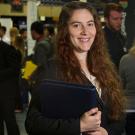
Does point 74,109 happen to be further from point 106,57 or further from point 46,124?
point 106,57

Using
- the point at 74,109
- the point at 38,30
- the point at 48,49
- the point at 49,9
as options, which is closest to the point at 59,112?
the point at 74,109

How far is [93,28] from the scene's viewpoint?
291cm

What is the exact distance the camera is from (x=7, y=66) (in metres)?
6.36

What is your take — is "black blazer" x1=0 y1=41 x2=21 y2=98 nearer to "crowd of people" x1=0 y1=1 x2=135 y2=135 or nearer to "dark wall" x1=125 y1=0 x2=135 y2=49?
"dark wall" x1=125 y1=0 x2=135 y2=49

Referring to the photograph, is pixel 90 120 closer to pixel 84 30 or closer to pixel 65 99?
pixel 65 99

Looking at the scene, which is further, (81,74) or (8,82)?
(8,82)

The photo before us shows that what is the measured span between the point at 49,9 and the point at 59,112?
942 inches

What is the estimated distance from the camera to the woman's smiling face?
285cm

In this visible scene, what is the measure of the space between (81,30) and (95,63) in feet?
0.89

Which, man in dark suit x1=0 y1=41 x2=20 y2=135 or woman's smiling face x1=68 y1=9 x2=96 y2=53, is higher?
woman's smiling face x1=68 y1=9 x2=96 y2=53

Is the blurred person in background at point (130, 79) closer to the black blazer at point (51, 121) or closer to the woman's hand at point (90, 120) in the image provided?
the black blazer at point (51, 121)

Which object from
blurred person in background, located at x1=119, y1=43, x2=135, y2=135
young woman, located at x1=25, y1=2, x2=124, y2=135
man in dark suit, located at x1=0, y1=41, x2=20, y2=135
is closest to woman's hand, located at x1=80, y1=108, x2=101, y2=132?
young woman, located at x1=25, y1=2, x2=124, y2=135

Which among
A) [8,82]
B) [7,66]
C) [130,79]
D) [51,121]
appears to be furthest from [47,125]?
[8,82]

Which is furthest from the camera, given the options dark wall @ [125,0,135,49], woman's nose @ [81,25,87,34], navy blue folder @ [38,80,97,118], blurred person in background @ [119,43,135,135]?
dark wall @ [125,0,135,49]
